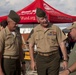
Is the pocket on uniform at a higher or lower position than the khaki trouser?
higher

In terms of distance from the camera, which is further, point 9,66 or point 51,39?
point 51,39

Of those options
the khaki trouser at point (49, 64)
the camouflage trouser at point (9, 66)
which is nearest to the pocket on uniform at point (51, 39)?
the khaki trouser at point (49, 64)

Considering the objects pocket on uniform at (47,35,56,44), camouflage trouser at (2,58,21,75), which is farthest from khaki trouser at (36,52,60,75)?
camouflage trouser at (2,58,21,75)

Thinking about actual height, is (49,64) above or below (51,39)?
below

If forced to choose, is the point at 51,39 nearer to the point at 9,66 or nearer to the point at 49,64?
the point at 49,64

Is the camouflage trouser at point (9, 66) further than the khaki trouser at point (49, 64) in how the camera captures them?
No

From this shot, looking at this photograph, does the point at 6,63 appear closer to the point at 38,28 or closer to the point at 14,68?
the point at 14,68

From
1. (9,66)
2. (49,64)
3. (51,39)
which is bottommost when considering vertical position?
(49,64)

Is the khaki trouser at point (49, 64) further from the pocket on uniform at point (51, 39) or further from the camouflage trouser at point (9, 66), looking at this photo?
the camouflage trouser at point (9, 66)

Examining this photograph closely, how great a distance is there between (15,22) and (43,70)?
1321 mm

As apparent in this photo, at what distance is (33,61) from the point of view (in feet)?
19.8

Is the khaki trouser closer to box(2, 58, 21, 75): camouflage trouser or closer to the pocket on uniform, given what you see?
the pocket on uniform

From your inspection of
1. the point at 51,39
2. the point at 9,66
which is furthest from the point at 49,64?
the point at 9,66

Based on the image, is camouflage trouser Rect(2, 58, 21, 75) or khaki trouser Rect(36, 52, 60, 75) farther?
khaki trouser Rect(36, 52, 60, 75)
